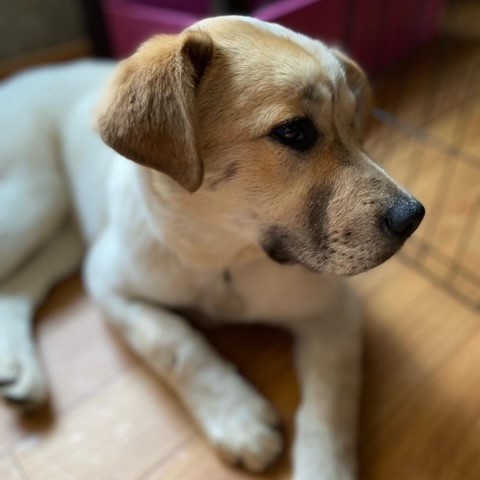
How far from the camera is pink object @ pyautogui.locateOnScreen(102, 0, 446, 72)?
2027 mm

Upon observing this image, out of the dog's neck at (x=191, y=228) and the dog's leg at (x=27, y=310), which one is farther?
the dog's leg at (x=27, y=310)

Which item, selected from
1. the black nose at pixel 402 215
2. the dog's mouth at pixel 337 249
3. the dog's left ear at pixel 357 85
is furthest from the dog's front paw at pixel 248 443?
the dog's left ear at pixel 357 85

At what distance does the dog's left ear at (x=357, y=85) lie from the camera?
126cm

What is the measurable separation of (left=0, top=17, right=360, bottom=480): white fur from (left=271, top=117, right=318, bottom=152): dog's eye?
243 millimetres

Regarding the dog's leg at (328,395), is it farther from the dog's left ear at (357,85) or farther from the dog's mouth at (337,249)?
the dog's left ear at (357,85)

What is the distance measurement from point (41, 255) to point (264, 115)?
3.09 feet

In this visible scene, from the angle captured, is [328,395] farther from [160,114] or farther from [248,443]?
[160,114]

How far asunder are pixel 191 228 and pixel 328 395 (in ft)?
1.53

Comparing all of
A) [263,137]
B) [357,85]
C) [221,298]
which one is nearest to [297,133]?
[263,137]

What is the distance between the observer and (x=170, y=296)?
1400 mm

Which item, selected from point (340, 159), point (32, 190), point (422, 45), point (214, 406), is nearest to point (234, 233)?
point (340, 159)

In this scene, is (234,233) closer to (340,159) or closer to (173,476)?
(340,159)

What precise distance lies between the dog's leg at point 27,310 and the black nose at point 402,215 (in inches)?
34.5

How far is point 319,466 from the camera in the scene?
1191mm
